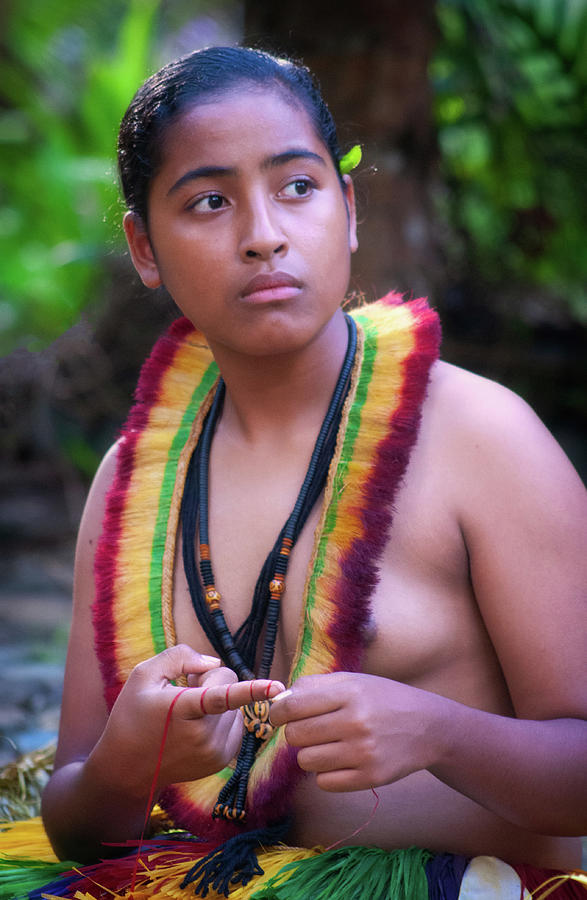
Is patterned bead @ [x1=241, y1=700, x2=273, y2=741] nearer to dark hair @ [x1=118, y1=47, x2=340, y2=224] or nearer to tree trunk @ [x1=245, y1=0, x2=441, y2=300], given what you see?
dark hair @ [x1=118, y1=47, x2=340, y2=224]

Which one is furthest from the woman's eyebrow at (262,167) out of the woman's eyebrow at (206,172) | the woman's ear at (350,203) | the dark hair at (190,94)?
the woman's ear at (350,203)

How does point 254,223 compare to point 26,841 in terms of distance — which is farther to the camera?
point 26,841

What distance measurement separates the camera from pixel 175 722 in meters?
1.56

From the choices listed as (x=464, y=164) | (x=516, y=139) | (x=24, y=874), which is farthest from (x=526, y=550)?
(x=464, y=164)

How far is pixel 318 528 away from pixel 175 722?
1.47 ft

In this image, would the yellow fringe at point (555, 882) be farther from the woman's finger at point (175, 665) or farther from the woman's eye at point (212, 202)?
the woman's eye at point (212, 202)

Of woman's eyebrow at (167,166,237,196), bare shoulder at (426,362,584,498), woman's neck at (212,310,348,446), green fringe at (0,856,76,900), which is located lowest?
green fringe at (0,856,76,900)

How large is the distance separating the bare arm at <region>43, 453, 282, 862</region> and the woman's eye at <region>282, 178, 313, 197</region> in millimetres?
751

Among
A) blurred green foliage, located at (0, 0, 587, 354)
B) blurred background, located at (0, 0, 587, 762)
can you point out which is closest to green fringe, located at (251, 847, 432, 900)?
blurred background, located at (0, 0, 587, 762)

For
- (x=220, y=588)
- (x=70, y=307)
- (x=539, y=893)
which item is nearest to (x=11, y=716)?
(x=220, y=588)

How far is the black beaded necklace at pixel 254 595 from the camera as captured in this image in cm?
178

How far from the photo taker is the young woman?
1.59 m

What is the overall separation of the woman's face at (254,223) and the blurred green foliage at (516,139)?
332 cm

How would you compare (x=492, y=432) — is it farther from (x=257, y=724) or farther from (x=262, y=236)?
(x=257, y=724)
